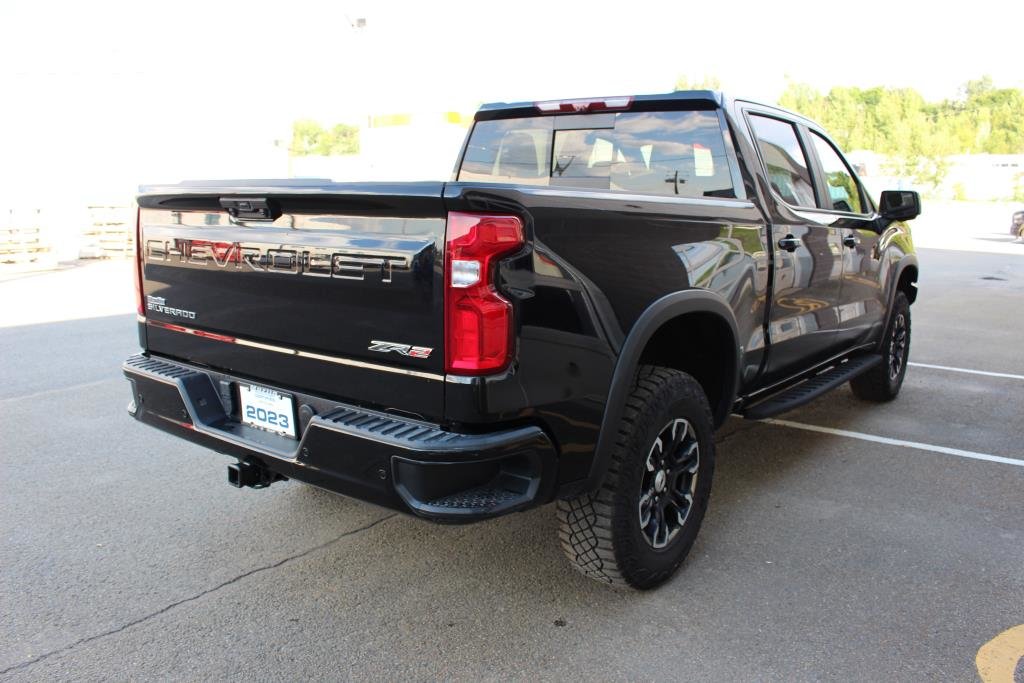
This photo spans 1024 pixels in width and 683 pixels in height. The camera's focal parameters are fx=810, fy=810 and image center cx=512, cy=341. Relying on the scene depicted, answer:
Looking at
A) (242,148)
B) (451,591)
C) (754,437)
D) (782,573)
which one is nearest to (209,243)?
(451,591)

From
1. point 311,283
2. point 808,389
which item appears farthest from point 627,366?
point 808,389

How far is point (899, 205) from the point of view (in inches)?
198

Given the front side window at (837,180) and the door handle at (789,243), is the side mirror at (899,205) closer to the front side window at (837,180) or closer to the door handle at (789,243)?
the front side window at (837,180)

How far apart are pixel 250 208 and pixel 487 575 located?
5.56 ft

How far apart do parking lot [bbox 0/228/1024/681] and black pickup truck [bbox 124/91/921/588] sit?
1.16ft

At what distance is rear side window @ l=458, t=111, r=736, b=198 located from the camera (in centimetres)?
380

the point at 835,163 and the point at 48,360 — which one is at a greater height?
the point at 835,163

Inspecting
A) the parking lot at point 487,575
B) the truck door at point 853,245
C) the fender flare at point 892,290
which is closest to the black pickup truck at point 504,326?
the parking lot at point 487,575

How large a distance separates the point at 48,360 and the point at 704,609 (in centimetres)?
607

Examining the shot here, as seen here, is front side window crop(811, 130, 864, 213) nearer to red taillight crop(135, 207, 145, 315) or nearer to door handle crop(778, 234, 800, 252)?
door handle crop(778, 234, 800, 252)

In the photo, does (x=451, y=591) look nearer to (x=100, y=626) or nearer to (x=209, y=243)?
(x=100, y=626)

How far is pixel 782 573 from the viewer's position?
3.31 metres

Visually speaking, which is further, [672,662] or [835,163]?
[835,163]

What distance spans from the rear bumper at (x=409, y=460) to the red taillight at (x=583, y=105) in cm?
212
